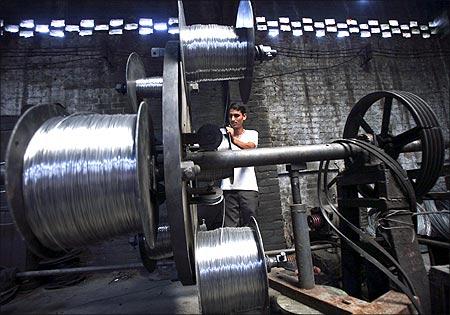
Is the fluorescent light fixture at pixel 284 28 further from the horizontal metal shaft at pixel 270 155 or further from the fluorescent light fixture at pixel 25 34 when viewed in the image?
the fluorescent light fixture at pixel 25 34

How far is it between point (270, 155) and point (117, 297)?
7.95ft

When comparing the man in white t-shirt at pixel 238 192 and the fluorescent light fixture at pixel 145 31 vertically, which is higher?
the fluorescent light fixture at pixel 145 31

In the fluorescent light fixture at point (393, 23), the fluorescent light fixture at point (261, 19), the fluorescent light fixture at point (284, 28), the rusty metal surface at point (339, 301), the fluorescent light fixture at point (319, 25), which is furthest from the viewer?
the fluorescent light fixture at point (393, 23)

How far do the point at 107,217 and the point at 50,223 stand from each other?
23 cm

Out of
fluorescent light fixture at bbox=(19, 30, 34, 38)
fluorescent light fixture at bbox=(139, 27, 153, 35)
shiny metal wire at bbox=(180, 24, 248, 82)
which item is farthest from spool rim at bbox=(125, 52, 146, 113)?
fluorescent light fixture at bbox=(19, 30, 34, 38)

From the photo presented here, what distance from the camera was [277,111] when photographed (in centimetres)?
521

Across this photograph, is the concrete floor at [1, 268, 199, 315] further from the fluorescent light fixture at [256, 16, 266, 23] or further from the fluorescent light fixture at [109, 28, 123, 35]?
the fluorescent light fixture at [256, 16, 266, 23]

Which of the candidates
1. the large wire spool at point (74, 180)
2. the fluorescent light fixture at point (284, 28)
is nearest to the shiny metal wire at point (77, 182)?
the large wire spool at point (74, 180)

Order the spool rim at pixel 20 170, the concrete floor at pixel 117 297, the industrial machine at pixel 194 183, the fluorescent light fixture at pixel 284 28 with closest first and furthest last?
the spool rim at pixel 20 170
the industrial machine at pixel 194 183
the concrete floor at pixel 117 297
the fluorescent light fixture at pixel 284 28

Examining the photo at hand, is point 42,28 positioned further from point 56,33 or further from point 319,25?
point 319,25

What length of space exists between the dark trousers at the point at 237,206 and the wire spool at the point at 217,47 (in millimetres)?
1730

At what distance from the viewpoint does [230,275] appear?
1464 millimetres

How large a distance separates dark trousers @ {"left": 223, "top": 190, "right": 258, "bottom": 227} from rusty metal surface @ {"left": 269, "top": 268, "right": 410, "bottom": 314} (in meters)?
1.22

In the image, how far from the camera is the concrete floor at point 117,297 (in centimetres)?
247
